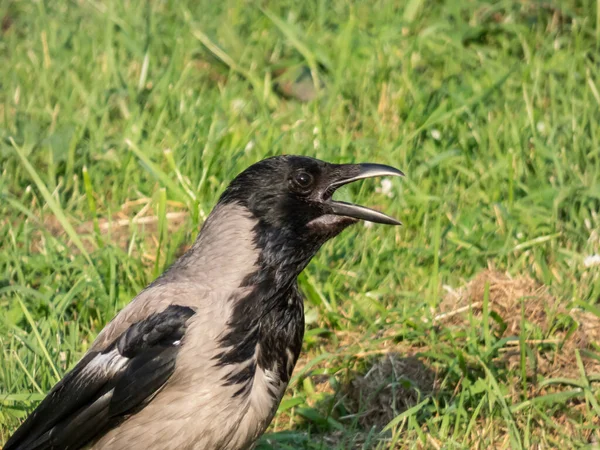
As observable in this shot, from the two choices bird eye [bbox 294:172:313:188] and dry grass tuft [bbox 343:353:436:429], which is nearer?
bird eye [bbox 294:172:313:188]

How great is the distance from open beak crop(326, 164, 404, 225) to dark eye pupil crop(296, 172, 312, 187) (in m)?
0.09

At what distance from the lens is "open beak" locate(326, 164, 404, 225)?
169 inches

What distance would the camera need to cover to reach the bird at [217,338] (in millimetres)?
3980

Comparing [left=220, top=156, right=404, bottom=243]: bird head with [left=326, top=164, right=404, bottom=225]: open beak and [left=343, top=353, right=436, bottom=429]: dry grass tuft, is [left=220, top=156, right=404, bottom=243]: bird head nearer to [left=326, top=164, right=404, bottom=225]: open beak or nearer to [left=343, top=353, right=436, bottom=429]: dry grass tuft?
[left=326, top=164, right=404, bottom=225]: open beak

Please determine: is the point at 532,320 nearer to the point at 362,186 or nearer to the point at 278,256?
the point at 362,186

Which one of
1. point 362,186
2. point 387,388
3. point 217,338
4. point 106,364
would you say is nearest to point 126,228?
point 362,186

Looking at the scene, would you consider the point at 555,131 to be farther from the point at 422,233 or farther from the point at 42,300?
the point at 42,300

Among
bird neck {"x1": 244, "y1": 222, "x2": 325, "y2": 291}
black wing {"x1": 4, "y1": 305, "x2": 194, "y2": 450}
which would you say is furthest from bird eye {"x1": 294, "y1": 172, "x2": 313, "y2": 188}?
black wing {"x1": 4, "y1": 305, "x2": 194, "y2": 450}

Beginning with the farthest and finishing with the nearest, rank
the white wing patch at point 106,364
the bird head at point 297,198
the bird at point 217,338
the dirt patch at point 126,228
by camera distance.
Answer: the dirt patch at point 126,228 < the bird head at point 297,198 < the white wing patch at point 106,364 < the bird at point 217,338

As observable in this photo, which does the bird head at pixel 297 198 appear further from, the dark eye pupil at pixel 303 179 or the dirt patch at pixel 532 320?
the dirt patch at pixel 532 320

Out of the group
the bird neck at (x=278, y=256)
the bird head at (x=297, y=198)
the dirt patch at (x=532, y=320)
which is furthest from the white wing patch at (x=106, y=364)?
the dirt patch at (x=532, y=320)

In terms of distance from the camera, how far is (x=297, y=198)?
4266mm

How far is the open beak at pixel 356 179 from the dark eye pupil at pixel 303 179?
91 mm

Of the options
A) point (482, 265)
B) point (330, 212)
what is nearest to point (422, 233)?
point (482, 265)
